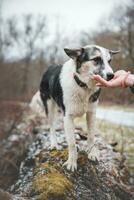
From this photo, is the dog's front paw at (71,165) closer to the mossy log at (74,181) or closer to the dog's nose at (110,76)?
the mossy log at (74,181)

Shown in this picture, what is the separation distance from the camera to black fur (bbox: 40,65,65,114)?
834 cm

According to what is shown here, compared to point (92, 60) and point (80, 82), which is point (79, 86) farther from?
point (92, 60)

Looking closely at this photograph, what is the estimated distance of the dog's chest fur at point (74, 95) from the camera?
7801mm

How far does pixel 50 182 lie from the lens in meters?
6.91

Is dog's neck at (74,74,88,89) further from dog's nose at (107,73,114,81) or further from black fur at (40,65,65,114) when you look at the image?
dog's nose at (107,73,114,81)

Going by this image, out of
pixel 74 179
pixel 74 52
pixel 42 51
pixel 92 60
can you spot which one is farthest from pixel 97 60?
pixel 42 51

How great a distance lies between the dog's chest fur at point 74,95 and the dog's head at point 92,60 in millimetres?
238

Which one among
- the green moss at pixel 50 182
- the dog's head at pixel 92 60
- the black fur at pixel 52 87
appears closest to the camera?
the green moss at pixel 50 182

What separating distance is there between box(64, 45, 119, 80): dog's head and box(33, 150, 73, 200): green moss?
1570mm

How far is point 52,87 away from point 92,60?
5.29 ft

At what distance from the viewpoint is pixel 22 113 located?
53.8 ft

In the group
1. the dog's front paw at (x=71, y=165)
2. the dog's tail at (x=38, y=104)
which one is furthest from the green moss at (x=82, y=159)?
the dog's tail at (x=38, y=104)

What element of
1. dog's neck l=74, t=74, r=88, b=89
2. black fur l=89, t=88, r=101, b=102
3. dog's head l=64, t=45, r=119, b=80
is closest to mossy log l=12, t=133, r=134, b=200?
black fur l=89, t=88, r=101, b=102

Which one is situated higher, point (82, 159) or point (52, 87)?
point (52, 87)
